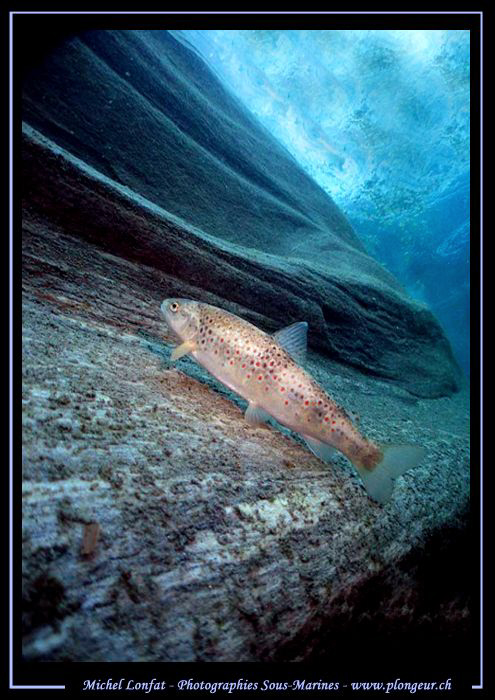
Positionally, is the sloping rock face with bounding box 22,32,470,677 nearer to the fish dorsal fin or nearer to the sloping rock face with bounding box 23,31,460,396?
the sloping rock face with bounding box 23,31,460,396

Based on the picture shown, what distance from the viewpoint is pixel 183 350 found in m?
2.88

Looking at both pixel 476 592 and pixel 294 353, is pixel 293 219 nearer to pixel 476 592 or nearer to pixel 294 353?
pixel 294 353

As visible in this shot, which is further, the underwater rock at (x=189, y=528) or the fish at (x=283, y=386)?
the fish at (x=283, y=386)

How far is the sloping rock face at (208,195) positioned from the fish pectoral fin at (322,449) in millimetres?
3811

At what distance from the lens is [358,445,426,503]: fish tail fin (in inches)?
93.9

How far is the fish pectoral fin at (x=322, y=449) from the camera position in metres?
2.56

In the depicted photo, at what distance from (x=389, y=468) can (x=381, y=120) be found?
43832 millimetres

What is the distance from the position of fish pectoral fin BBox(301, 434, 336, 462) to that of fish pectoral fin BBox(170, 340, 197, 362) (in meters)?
1.32

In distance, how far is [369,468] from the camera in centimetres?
245

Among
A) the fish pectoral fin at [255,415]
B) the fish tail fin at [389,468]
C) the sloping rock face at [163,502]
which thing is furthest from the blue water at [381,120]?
the fish tail fin at [389,468]

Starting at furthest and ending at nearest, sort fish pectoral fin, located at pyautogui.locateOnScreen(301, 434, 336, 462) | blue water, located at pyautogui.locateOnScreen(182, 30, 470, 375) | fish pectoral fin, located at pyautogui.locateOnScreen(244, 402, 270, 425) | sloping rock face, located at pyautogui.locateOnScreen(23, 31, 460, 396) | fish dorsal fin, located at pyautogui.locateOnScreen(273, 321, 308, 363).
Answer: blue water, located at pyautogui.locateOnScreen(182, 30, 470, 375), sloping rock face, located at pyautogui.locateOnScreen(23, 31, 460, 396), fish dorsal fin, located at pyautogui.locateOnScreen(273, 321, 308, 363), fish pectoral fin, located at pyautogui.locateOnScreen(244, 402, 270, 425), fish pectoral fin, located at pyautogui.locateOnScreen(301, 434, 336, 462)

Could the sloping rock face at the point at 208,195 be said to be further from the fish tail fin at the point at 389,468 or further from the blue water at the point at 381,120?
the blue water at the point at 381,120

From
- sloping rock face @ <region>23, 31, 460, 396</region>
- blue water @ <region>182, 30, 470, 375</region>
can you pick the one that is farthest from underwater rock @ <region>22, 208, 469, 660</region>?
blue water @ <region>182, 30, 470, 375</region>

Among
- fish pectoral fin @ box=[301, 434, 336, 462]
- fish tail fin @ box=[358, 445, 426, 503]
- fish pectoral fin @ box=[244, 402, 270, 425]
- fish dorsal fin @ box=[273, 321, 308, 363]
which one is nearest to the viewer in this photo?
fish tail fin @ box=[358, 445, 426, 503]
